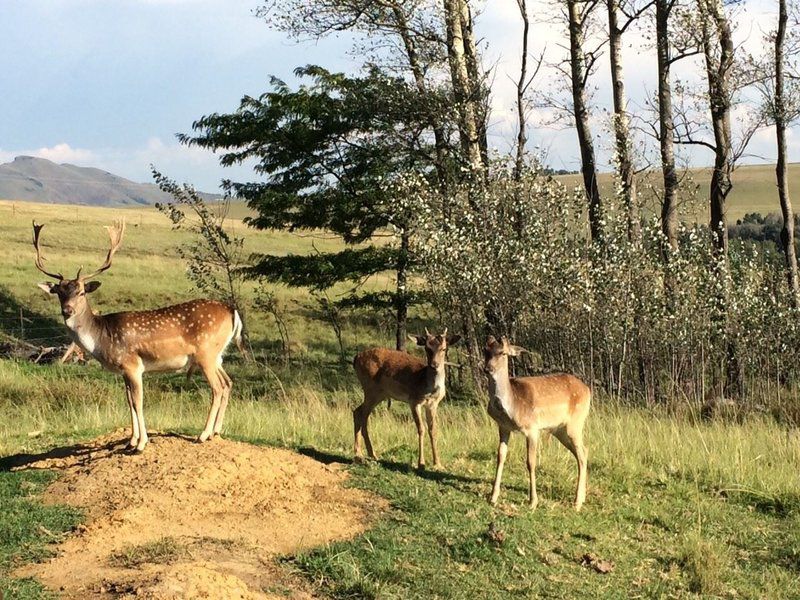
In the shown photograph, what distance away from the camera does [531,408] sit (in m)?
8.19

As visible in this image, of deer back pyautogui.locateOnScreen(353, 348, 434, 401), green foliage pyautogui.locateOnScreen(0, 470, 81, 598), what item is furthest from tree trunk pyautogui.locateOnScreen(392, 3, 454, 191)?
green foliage pyautogui.locateOnScreen(0, 470, 81, 598)

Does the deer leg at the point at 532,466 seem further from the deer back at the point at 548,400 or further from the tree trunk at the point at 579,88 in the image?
the tree trunk at the point at 579,88

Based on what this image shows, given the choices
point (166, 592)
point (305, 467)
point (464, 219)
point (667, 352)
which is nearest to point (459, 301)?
point (464, 219)

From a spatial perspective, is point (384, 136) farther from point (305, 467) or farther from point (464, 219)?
point (305, 467)

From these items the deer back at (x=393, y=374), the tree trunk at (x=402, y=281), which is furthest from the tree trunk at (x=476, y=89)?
the deer back at (x=393, y=374)

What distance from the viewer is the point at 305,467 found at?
→ 8242mm

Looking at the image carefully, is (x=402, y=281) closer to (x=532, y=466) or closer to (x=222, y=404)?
(x=222, y=404)

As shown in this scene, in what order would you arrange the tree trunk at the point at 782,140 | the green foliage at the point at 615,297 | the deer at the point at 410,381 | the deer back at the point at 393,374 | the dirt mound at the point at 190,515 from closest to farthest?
the dirt mound at the point at 190,515 < the deer at the point at 410,381 < the deer back at the point at 393,374 < the green foliage at the point at 615,297 < the tree trunk at the point at 782,140

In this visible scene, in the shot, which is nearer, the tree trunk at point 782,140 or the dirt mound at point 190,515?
the dirt mound at point 190,515

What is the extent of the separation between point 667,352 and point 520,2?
8.94 meters

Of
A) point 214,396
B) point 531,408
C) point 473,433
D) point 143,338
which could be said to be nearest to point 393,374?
point 531,408

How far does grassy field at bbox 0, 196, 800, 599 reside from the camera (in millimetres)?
6352

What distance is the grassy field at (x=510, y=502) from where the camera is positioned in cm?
635

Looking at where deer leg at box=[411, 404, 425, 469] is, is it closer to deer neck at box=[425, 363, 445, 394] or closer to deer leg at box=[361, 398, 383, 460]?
deer neck at box=[425, 363, 445, 394]
